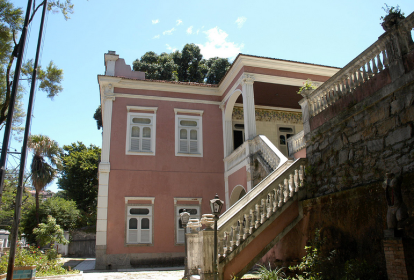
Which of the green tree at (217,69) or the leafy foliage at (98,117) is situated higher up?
the green tree at (217,69)

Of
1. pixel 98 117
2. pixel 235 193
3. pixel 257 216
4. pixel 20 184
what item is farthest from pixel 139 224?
pixel 98 117

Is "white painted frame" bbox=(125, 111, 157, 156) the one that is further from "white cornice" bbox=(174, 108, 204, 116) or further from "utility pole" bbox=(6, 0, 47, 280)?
"utility pole" bbox=(6, 0, 47, 280)

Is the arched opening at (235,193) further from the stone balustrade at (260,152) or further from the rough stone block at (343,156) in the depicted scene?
the rough stone block at (343,156)

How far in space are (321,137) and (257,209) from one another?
7.87 feet

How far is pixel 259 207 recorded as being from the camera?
796 cm

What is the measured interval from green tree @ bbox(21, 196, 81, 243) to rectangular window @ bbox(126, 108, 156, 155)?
13007 millimetres

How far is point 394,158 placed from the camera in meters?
6.21

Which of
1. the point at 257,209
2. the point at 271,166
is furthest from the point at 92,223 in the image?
the point at 257,209

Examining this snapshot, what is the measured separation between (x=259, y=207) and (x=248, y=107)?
6.22 meters

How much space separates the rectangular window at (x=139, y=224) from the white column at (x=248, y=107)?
5365mm

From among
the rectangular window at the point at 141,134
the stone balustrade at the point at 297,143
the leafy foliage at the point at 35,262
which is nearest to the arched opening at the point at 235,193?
the stone balustrade at the point at 297,143

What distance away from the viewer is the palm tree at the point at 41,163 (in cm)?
2427

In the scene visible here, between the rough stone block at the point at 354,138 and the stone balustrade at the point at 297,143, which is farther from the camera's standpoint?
the stone balustrade at the point at 297,143

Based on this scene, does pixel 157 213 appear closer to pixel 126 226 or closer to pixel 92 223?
pixel 126 226
